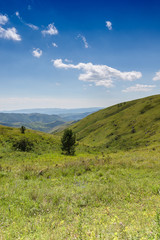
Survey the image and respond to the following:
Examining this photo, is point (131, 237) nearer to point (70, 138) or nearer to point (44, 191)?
point (44, 191)

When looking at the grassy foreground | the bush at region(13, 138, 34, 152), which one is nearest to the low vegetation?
the grassy foreground

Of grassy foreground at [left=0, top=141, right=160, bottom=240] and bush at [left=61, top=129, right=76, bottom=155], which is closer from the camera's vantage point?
grassy foreground at [left=0, top=141, right=160, bottom=240]

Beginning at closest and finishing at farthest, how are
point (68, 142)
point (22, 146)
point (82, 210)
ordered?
point (82, 210) < point (22, 146) < point (68, 142)

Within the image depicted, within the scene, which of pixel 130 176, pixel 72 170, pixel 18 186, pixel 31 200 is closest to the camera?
pixel 31 200

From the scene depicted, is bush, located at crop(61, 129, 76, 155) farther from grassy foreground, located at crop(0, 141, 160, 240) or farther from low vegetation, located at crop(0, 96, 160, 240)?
grassy foreground, located at crop(0, 141, 160, 240)

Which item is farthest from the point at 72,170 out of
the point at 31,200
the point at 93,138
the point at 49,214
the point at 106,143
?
the point at 93,138

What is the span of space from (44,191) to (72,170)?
15.7 feet

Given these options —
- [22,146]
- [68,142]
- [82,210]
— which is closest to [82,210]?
[82,210]

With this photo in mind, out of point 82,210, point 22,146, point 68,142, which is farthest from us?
point 68,142

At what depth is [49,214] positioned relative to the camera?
5.93 m

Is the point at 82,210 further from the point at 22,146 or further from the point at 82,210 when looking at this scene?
the point at 22,146

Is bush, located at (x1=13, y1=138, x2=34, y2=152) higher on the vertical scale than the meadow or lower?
lower

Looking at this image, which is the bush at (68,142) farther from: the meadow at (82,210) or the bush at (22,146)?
the meadow at (82,210)

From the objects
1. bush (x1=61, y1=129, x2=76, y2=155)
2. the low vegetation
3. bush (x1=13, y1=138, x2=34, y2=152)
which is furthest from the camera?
bush (x1=61, y1=129, x2=76, y2=155)
